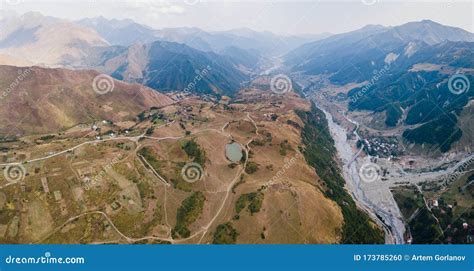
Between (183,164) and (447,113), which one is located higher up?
(447,113)

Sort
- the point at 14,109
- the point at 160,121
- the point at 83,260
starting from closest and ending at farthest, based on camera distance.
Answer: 1. the point at 83,260
2. the point at 160,121
3. the point at 14,109

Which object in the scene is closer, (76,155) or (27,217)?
(27,217)

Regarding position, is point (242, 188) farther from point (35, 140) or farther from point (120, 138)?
point (35, 140)

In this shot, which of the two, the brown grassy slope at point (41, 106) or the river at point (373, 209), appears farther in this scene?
the brown grassy slope at point (41, 106)

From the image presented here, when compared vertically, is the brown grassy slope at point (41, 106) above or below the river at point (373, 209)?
above

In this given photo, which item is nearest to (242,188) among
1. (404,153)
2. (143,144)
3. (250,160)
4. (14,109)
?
(250,160)

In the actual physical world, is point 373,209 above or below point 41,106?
below

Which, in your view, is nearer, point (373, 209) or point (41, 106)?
point (373, 209)

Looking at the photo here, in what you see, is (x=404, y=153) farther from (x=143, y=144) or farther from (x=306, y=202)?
(x=143, y=144)

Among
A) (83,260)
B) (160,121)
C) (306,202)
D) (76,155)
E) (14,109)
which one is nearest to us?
(83,260)

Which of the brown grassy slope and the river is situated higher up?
the brown grassy slope

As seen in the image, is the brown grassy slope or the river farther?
the brown grassy slope
